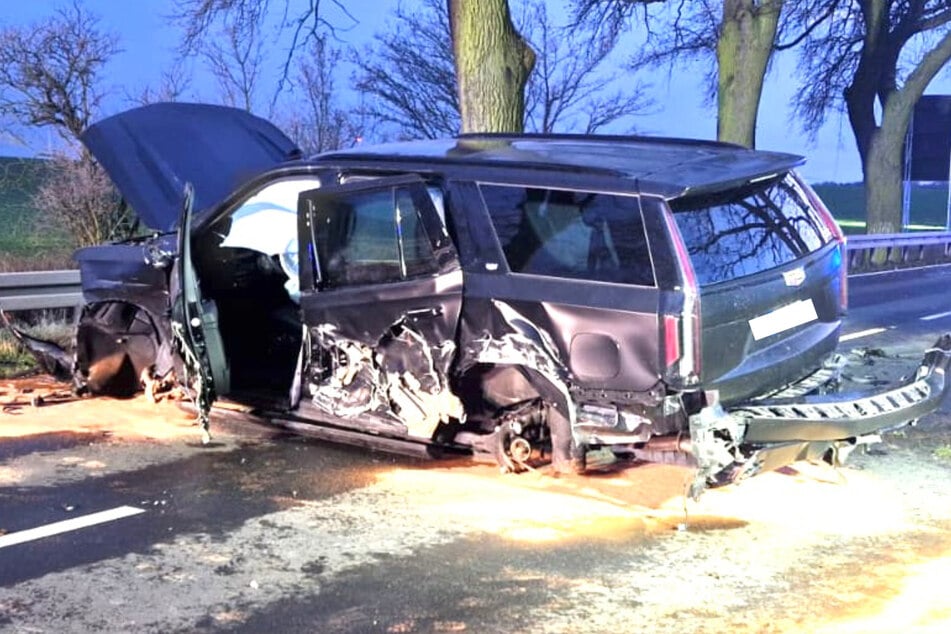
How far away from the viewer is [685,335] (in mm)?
4902

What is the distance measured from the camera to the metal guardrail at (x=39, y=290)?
29.7 feet

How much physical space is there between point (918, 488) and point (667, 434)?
1.73 meters

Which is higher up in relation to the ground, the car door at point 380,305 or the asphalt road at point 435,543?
the car door at point 380,305

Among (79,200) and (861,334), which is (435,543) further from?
(79,200)

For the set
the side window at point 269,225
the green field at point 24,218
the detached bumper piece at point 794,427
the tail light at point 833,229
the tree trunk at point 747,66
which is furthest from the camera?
the tree trunk at point 747,66

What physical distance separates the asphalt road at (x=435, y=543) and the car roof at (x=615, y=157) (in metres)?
1.74

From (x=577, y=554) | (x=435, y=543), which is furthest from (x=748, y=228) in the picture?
(x=435, y=543)

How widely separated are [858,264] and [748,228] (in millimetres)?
17550

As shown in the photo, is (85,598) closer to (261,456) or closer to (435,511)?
(435,511)

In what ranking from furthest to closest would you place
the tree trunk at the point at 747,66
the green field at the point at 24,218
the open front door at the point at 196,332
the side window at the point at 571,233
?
the tree trunk at the point at 747,66 → the green field at the point at 24,218 → the open front door at the point at 196,332 → the side window at the point at 571,233

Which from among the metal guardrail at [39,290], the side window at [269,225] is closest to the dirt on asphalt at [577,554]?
the side window at [269,225]

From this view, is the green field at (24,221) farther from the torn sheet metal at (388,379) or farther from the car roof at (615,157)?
the car roof at (615,157)

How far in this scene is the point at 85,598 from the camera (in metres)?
4.22

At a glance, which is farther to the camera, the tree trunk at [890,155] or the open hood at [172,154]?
the tree trunk at [890,155]
